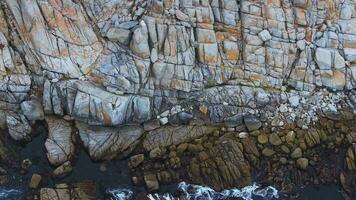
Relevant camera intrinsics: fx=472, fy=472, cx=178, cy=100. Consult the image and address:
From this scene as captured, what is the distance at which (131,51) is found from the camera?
97.1 ft

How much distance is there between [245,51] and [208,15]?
11.1 feet

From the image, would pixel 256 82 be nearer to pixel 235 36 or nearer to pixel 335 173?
pixel 235 36

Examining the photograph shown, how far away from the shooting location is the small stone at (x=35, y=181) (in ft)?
91.0

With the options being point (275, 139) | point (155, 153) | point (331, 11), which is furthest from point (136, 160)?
Answer: point (331, 11)

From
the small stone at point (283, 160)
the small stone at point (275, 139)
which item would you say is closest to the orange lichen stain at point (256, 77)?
the small stone at point (275, 139)

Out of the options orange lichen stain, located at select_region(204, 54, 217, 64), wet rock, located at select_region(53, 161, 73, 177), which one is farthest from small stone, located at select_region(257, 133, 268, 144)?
wet rock, located at select_region(53, 161, 73, 177)

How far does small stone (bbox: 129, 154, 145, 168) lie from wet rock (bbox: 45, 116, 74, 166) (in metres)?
3.71

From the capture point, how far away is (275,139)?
29.8 m

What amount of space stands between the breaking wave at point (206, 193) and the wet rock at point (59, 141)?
365 centimetres

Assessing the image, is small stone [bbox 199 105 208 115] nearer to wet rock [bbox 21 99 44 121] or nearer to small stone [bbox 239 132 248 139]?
small stone [bbox 239 132 248 139]

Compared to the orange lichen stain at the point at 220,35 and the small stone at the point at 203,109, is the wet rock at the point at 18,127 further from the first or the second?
the orange lichen stain at the point at 220,35

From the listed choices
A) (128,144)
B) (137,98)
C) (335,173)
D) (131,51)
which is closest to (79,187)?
(128,144)

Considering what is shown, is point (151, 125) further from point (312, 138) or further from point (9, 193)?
point (312, 138)

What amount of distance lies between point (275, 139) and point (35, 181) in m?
14.9
